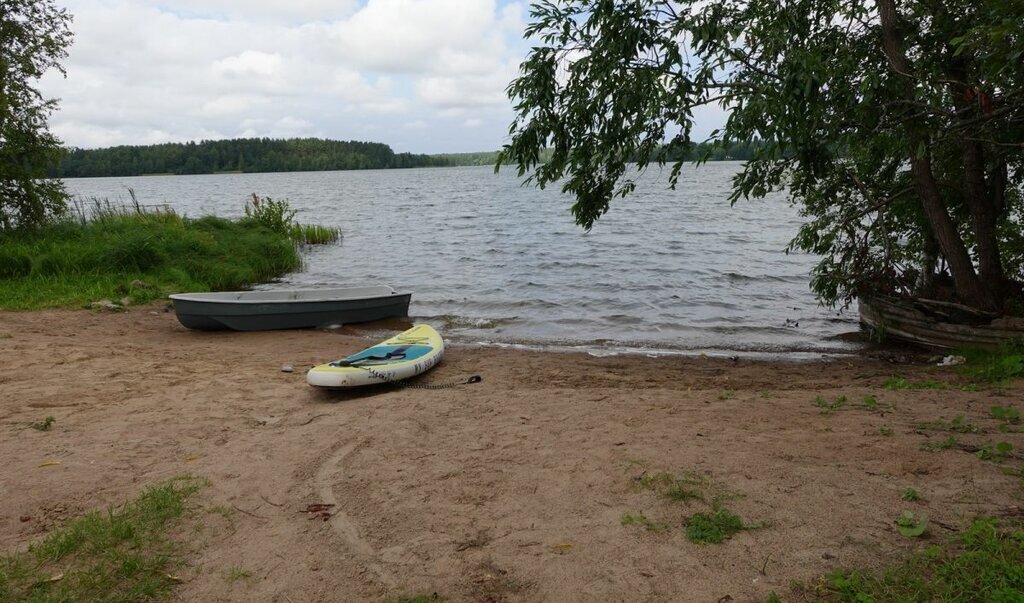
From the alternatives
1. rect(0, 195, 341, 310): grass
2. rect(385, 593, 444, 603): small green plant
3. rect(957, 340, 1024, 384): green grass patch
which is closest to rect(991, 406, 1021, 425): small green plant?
rect(957, 340, 1024, 384): green grass patch

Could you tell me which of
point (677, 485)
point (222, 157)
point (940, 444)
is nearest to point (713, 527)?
point (677, 485)

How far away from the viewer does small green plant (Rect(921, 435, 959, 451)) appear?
4992mm

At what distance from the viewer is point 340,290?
45.2ft

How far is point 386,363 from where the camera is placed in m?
8.30

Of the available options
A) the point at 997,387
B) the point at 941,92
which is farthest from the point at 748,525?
the point at 941,92

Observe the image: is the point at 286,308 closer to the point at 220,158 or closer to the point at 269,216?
the point at 269,216

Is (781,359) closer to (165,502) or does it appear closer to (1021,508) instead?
(1021,508)

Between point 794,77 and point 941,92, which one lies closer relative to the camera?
point 794,77

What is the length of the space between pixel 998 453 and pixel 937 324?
5852 mm

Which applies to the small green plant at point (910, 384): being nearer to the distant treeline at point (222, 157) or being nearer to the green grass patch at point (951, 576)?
the green grass patch at point (951, 576)

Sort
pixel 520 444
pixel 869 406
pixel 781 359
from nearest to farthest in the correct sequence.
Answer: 1. pixel 520 444
2. pixel 869 406
3. pixel 781 359

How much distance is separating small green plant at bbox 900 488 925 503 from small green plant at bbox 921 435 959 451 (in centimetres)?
103

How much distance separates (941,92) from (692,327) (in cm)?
619

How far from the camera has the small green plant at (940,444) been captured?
499 cm
